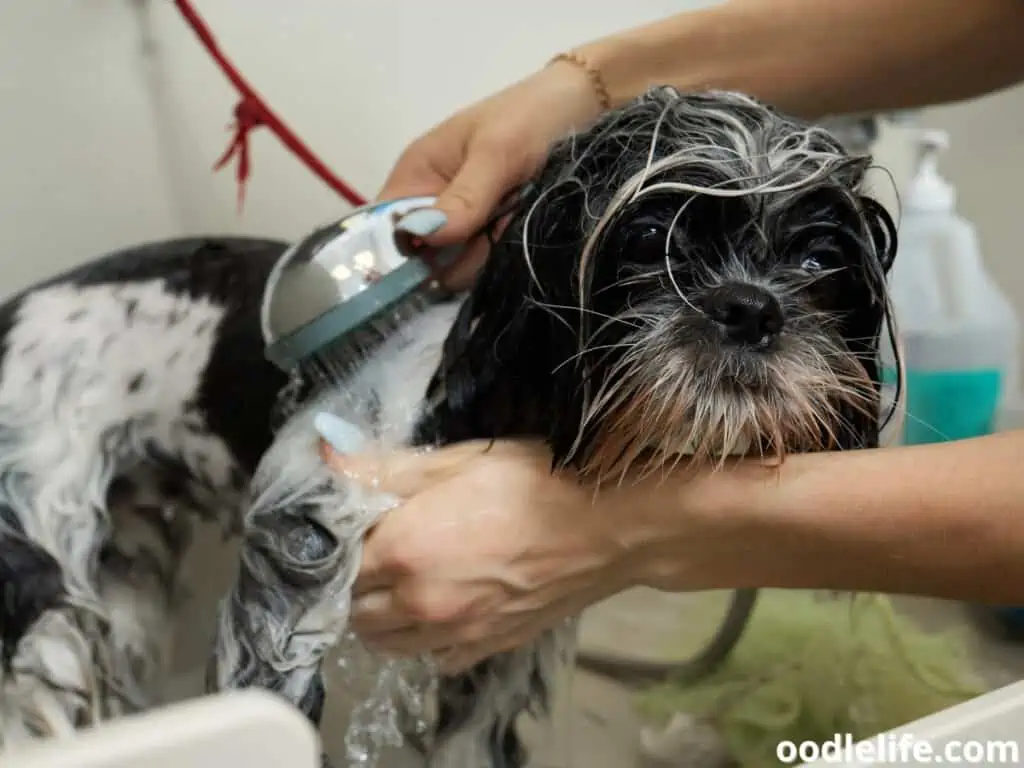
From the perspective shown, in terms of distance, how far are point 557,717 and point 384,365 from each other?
0.45 metres

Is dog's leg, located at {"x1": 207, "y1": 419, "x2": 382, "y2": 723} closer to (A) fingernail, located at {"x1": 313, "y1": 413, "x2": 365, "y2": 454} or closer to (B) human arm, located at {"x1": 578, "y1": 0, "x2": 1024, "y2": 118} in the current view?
(A) fingernail, located at {"x1": 313, "y1": 413, "x2": 365, "y2": 454}

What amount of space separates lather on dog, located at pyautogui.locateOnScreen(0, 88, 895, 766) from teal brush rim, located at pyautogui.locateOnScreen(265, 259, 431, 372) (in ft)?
0.22

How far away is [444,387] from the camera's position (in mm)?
862

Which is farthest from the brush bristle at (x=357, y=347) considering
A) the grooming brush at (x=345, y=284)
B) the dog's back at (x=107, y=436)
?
the dog's back at (x=107, y=436)

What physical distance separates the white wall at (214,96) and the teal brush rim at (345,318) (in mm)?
542

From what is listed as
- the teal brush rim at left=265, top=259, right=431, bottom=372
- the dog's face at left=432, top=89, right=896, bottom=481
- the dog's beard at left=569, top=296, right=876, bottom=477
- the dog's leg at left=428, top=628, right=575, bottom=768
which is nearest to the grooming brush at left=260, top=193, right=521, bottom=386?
the teal brush rim at left=265, top=259, right=431, bottom=372

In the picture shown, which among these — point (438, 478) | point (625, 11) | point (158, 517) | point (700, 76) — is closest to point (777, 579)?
point (438, 478)

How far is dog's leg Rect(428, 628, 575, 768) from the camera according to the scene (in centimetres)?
101

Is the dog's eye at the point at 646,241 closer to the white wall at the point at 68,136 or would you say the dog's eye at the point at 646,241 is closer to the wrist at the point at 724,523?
the wrist at the point at 724,523

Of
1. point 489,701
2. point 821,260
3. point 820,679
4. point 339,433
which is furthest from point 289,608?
Answer: point 820,679

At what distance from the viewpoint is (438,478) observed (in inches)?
32.2

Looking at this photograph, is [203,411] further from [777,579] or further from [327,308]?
[777,579]

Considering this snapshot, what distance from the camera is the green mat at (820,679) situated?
104 cm

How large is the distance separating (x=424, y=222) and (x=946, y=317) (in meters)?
0.98
